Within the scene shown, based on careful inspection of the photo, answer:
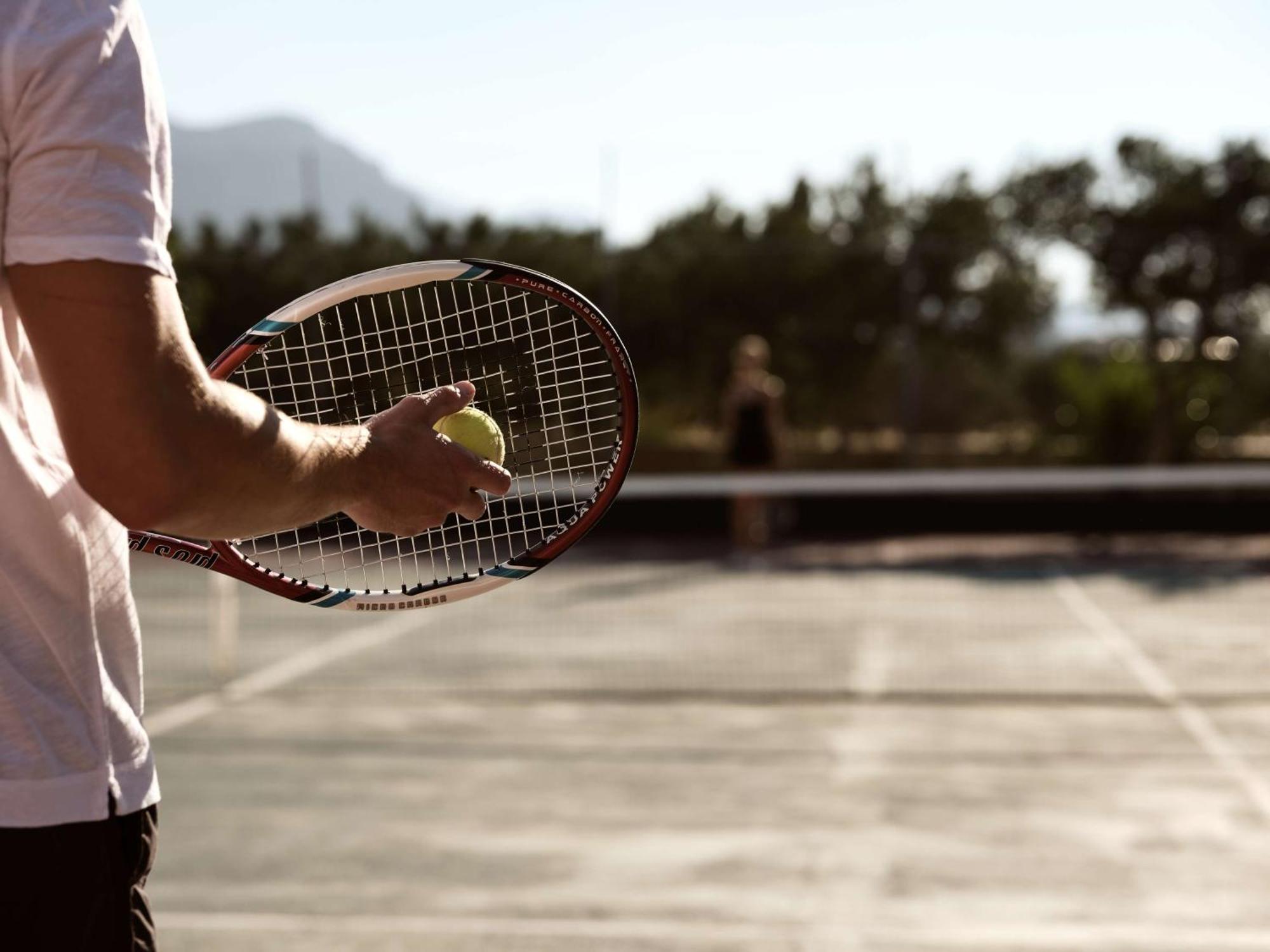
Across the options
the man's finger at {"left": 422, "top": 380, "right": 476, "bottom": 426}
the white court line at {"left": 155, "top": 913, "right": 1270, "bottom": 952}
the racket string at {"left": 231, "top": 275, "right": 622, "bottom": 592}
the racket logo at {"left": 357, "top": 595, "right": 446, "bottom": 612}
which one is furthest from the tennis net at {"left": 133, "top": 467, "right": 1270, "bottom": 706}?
the man's finger at {"left": 422, "top": 380, "right": 476, "bottom": 426}

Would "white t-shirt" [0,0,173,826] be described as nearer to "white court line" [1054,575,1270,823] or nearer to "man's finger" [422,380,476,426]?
"man's finger" [422,380,476,426]

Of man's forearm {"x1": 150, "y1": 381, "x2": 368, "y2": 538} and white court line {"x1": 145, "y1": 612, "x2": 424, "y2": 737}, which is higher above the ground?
man's forearm {"x1": 150, "y1": 381, "x2": 368, "y2": 538}

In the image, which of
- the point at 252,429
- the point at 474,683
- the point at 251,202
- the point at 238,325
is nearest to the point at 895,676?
the point at 474,683

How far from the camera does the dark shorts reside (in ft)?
3.66

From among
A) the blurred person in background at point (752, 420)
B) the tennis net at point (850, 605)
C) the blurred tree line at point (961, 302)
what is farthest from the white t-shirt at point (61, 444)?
the blurred tree line at point (961, 302)

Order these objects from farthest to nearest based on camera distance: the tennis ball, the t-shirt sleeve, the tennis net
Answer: the tennis net
the tennis ball
the t-shirt sleeve

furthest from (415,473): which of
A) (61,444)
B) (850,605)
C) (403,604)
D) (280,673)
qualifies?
(850,605)

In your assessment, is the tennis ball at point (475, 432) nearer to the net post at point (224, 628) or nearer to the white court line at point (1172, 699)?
the white court line at point (1172, 699)

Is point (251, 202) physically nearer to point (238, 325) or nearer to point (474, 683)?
point (238, 325)

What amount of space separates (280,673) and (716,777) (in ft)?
10.6

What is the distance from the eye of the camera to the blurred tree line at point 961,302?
14.5m

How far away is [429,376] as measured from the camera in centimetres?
157

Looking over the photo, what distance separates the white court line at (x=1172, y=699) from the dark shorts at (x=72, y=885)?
4.25m

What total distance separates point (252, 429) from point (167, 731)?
5.68 meters
